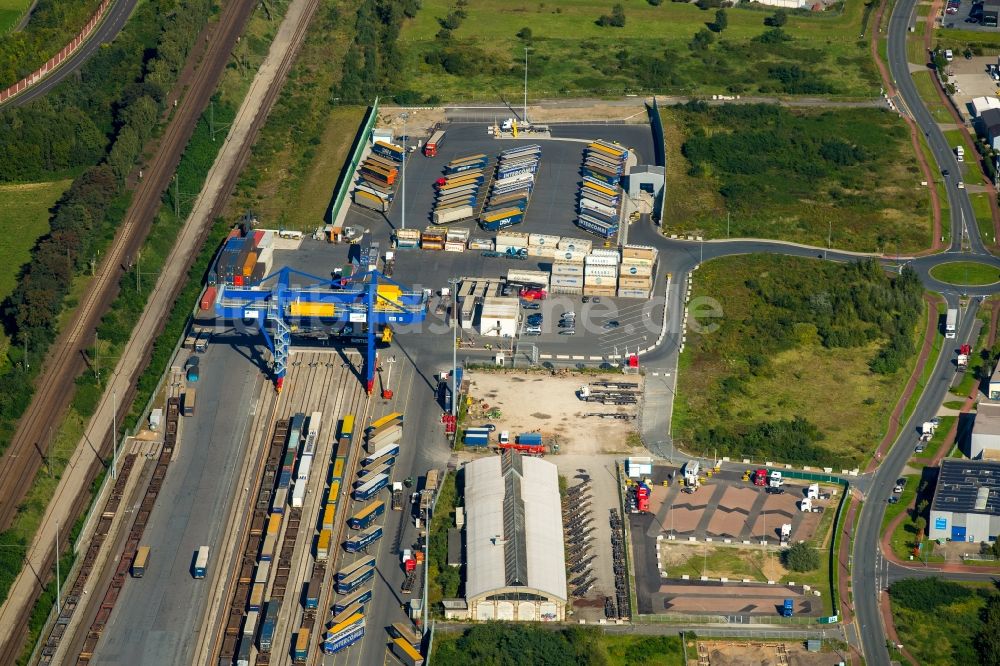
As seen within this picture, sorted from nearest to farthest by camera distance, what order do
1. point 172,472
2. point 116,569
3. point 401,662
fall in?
point 401,662 → point 116,569 → point 172,472

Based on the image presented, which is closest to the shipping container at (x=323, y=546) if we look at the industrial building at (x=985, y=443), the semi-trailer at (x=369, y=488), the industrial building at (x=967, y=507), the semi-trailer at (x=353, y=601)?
the semi-trailer at (x=353, y=601)

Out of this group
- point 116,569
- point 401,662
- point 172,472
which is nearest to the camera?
point 401,662

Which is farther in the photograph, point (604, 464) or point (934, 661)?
point (604, 464)

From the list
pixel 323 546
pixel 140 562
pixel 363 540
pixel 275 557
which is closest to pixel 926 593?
pixel 363 540

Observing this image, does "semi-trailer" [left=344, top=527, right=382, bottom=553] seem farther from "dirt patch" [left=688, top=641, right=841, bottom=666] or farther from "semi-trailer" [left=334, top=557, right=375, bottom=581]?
"dirt patch" [left=688, top=641, right=841, bottom=666]

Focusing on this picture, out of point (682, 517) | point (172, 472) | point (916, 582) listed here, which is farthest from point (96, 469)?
point (916, 582)

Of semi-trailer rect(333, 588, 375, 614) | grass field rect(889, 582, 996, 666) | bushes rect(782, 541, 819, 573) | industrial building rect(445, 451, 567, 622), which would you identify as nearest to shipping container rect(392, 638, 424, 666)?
industrial building rect(445, 451, 567, 622)

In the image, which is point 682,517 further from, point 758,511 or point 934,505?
point 934,505
